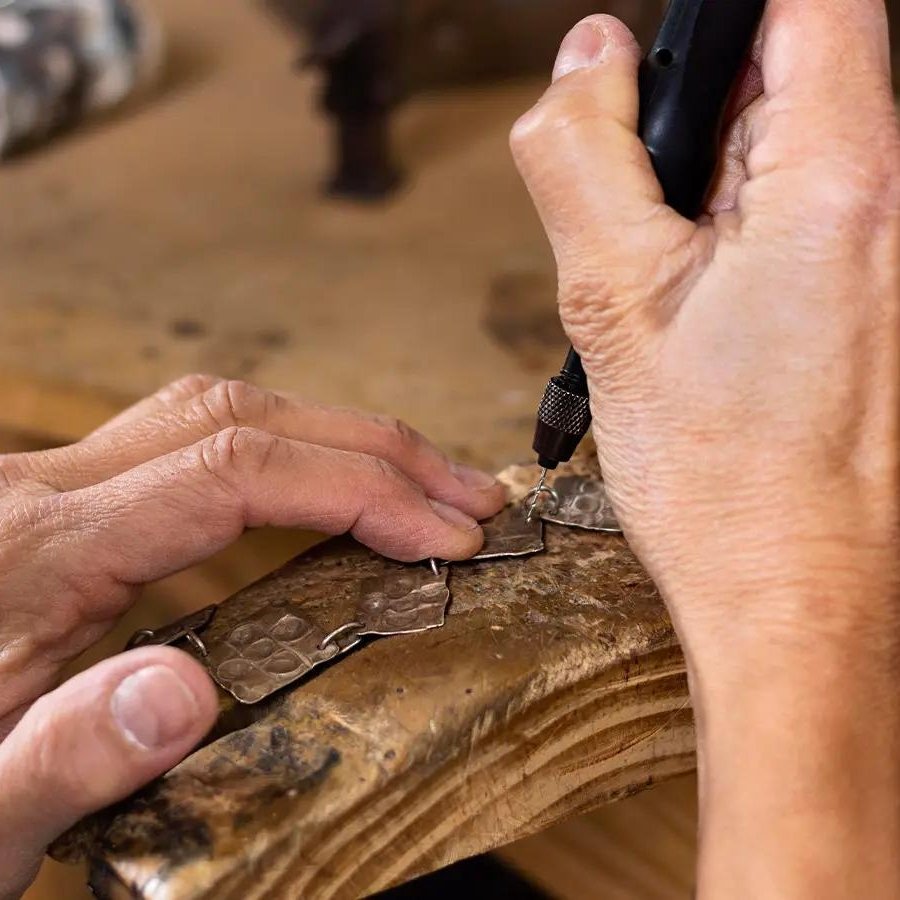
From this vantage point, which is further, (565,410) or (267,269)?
(267,269)

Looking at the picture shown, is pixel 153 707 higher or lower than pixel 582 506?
lower

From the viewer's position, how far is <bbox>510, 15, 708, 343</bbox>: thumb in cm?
61

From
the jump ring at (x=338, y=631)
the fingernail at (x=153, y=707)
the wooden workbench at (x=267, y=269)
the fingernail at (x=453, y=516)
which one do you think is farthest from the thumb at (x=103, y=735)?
the wooden workbench at (x=267, y=269)

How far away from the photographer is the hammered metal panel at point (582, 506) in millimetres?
799

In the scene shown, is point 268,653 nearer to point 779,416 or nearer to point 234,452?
point 234,452

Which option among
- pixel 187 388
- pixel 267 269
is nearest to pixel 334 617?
A: pixel 187 388

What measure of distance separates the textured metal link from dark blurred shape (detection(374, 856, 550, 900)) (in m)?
0.64

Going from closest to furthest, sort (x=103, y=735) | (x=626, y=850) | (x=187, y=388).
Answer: (x=103, y=735), (x=187, y=388), (x=626, y=850)

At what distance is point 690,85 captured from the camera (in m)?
0.65

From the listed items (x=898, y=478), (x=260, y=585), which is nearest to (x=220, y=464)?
(x=260, y=585)

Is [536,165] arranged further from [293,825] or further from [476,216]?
[476,216]

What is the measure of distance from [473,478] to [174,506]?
222mm

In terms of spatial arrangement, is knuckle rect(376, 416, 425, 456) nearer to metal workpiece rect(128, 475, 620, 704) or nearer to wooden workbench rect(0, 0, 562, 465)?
metal workpiece rect(128, 475, 620, 704)

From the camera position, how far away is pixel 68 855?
62 centimetres
